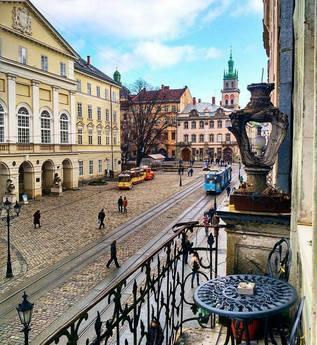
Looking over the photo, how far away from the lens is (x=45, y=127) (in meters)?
34.5

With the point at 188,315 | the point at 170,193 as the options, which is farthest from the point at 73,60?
the point at 188,315

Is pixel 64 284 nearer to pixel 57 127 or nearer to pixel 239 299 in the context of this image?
pixel 239 299

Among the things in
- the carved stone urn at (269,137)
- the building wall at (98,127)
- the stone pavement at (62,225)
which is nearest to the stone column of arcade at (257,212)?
the carved stone urn at (269,137)

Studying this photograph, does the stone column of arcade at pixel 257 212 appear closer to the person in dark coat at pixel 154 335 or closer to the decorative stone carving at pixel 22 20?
the person in dark coat at pixel 154 335

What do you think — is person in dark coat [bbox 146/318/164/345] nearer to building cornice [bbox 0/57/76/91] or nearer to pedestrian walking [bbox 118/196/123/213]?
pedestrian walking [bbox 118/196/123/213]

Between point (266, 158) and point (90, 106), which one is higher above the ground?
point (90, 106)

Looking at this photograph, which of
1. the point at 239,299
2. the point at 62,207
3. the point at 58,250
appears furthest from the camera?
the point at 62,207

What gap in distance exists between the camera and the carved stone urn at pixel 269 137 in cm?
492

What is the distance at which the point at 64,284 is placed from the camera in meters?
13.0

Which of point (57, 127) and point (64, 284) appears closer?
point (64, 284)

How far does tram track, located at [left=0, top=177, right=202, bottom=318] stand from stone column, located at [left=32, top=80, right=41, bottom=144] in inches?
553

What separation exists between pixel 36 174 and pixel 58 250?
1714 cm

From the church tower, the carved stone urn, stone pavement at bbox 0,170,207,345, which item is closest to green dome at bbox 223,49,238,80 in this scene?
the church tower

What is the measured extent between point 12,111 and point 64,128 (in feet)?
26.1
